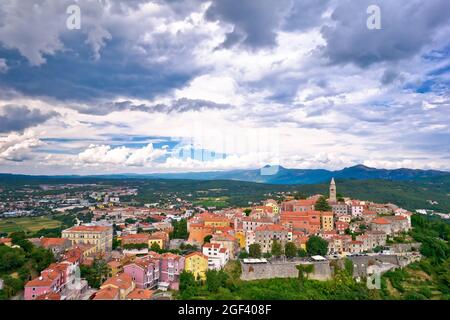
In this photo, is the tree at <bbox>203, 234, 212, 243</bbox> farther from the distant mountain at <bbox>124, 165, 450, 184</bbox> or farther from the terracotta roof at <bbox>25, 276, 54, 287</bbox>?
the distant mountain at <bbox>124, 165, 450, 184</bbox>

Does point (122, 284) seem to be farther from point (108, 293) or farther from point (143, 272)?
point (143, 272)

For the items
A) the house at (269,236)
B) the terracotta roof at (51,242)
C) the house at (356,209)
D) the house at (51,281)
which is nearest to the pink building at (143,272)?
the house at (51,281)

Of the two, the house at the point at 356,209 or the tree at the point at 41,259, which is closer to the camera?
the tree at the point at 41,259

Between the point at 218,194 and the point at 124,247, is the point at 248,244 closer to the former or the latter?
the point at 124,247

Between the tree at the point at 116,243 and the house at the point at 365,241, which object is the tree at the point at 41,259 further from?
the house at the point at 365,241

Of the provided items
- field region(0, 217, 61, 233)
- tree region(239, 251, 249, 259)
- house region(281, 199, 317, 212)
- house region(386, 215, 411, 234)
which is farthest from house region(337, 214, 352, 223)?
field region(0, 217, 61, 233)

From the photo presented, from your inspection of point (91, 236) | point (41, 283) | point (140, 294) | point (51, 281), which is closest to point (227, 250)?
point (140, 294)
